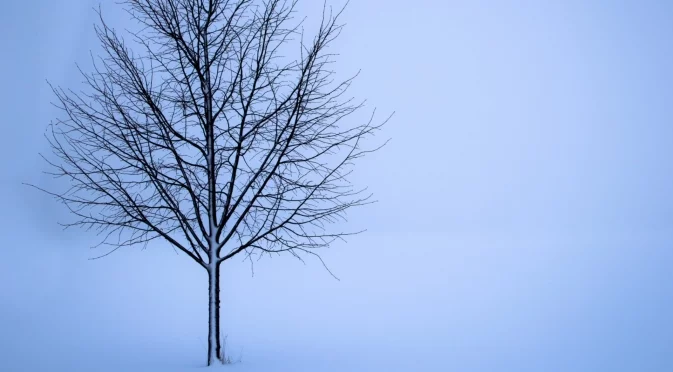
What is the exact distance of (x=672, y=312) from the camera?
905 cm

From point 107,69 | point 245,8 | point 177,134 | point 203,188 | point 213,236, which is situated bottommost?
point 213,236

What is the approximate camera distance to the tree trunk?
19.6 ft

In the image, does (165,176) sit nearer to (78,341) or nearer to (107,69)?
(107,69)

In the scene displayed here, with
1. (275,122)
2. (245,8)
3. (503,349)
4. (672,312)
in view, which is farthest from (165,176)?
(672,312)

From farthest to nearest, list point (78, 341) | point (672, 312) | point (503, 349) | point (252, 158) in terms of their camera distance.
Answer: point (672, 312)
point (78, 341)
point (503, 349)
point (252, 158)

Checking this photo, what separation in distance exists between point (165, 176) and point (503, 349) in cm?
469

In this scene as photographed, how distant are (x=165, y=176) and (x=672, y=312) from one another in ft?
27.9

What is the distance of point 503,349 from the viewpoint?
6.84m

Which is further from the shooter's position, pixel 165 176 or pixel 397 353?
pixel 397 353

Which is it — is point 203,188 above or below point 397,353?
above

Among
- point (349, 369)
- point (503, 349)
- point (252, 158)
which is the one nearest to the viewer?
point (349, 369)

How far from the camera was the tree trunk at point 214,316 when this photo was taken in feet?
19.6

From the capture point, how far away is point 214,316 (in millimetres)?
5953

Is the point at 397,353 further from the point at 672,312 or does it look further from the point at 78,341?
the point at 672,312
